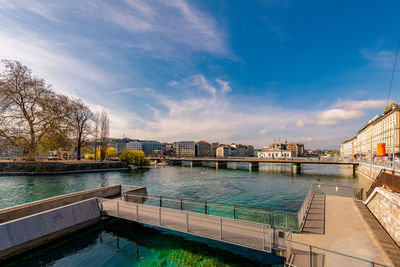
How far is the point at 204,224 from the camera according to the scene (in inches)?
433

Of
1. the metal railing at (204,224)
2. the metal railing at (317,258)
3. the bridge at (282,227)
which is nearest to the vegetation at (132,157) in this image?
the bridge at (282,227)

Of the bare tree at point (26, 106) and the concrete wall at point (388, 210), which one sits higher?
the bare tree at point (26, 106)

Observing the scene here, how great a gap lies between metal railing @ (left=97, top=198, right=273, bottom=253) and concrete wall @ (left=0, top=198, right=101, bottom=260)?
43.5 inches

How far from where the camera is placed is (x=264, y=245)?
28.2 feet

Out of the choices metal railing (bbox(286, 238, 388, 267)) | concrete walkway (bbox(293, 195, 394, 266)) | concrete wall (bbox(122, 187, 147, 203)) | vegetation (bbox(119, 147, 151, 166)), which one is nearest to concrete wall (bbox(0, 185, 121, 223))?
concrete wall (bbox(122, 187, 147, 203))

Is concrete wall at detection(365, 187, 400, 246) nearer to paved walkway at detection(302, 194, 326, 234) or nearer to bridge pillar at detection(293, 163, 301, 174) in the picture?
paved walkway at detection(302, 194, 326, 234)

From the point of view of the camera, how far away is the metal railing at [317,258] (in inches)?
227

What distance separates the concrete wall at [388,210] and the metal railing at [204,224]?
596 cm

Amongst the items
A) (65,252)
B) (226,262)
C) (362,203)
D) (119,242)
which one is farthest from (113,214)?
(362,203)

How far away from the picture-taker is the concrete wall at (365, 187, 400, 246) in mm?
9070

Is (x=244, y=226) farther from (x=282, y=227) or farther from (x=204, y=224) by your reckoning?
(x=204, y=224)

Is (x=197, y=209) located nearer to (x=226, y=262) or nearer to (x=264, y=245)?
(x=226, y=262)

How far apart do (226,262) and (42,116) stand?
165ft

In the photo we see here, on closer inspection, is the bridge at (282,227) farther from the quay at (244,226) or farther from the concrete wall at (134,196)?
the concrete wall at (134,196)
